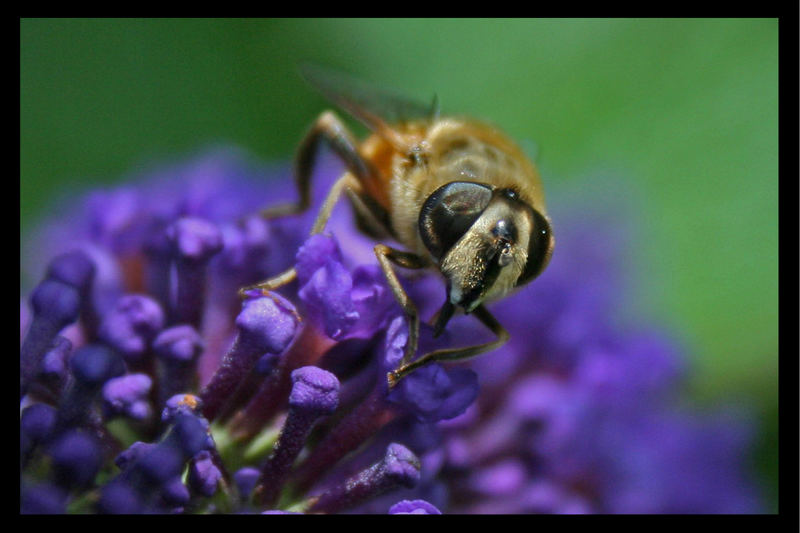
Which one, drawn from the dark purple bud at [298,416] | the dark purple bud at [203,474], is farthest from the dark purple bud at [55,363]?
the dark purple bud at [298,416]

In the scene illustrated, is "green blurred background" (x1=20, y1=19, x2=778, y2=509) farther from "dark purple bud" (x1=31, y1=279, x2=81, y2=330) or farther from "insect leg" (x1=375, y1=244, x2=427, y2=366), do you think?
"insect leg" (x1=375, y1=244, x2=427, y2=366)

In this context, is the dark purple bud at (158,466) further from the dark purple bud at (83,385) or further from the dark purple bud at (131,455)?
the dark purple bud at (83,385)

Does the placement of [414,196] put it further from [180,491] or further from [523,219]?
[180,491]

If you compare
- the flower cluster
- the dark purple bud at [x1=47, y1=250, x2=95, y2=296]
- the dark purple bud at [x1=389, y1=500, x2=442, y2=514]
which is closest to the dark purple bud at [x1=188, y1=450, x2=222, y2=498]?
the flower cluster

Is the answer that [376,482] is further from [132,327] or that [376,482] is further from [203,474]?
[132,327]

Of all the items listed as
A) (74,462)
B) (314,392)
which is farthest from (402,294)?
(74,462)

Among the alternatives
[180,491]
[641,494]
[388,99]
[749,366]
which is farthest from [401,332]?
[749,366]
